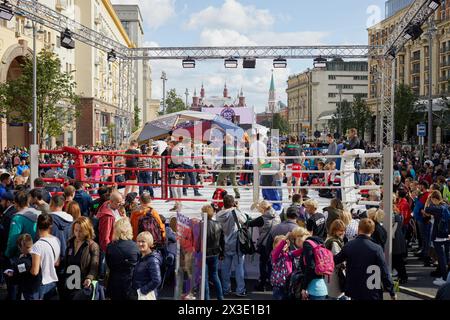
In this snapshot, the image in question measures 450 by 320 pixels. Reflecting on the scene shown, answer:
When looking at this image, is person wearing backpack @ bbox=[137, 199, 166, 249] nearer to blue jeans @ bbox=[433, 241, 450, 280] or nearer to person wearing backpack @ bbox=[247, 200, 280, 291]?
person wearing backpack @ bbox=[247, 200, 280, 291]

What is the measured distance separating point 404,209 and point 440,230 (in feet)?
5.16

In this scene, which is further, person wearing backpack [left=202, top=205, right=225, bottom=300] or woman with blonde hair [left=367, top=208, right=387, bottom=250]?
woman with blonde hair [left=367, top=208, right=387, bottom=250]

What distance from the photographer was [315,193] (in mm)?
16266

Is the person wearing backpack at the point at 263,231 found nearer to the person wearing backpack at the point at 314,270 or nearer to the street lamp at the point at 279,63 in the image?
the person wearing backpack at the point at 314,270

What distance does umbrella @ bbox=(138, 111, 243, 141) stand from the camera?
88.5 ft

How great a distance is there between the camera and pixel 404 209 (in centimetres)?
1184

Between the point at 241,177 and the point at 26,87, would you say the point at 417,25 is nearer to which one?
the point at 241,177

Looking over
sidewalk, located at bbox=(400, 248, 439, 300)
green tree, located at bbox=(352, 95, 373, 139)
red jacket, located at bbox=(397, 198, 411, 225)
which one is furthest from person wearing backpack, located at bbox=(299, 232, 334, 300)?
green tree, located at bbox=(352, 95, 373, 139)

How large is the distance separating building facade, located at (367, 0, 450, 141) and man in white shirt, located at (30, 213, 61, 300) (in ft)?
176

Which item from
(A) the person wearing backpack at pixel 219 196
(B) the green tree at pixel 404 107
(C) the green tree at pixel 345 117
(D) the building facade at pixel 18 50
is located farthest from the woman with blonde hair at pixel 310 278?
(C) the green tree at pixel 345 117

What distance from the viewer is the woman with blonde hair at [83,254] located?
6770mm

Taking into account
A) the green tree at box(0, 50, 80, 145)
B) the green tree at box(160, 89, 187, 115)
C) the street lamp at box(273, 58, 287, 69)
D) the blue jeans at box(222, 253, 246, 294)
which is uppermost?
the green tree at box(160, 89, 187, 115)

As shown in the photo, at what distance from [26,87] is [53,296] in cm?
2671

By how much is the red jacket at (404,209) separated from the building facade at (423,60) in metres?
47.0
